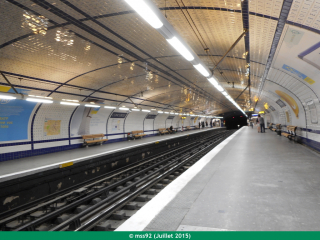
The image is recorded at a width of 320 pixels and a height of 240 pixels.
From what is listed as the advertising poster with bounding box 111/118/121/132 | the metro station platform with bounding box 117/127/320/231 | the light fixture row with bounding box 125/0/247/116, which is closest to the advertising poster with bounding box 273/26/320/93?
the light fixture row with bounding box 125/0/247/116

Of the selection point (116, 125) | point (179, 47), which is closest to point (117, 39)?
point (179, 47)

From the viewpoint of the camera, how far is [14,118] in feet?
27.9

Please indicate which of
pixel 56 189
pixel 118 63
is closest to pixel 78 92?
pixel 118 63

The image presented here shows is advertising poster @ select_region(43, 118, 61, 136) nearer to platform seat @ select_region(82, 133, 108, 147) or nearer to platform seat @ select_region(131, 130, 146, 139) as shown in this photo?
platform seat @ select_region(82, 133, 108, 147)

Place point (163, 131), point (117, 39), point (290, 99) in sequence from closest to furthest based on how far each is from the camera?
point (117, 39) → point (290, 99) → point (163, 131)

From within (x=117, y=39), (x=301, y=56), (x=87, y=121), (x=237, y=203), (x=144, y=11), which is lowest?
(x=237, y=203)

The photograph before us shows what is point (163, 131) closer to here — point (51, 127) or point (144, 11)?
point (51, 127)

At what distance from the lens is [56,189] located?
289 inches

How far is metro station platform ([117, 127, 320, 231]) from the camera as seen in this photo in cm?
248

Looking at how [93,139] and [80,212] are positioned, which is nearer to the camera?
[80,212]

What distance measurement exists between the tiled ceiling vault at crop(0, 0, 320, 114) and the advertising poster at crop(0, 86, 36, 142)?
799 millimetres

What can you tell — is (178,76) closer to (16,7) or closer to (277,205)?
(16,7)

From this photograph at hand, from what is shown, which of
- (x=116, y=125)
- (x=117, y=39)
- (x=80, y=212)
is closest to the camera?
(x=80, y=212)

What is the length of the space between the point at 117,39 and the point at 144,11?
3607mm
